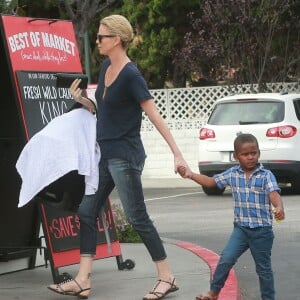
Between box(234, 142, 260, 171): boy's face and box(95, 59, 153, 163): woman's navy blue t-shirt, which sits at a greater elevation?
box(95, 59, 153, 163): woman's navy blue t-shirt

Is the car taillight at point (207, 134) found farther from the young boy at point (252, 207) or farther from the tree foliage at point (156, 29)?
the young boy at point (252, 207)

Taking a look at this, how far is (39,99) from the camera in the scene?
24.6 ft

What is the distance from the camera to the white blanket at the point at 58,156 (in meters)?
6.71

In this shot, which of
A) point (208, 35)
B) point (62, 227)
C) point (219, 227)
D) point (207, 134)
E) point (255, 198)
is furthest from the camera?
point (208, 35)

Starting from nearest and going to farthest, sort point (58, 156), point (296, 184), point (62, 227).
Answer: point (58, 156) < point (62, 227) < point (296, 184)

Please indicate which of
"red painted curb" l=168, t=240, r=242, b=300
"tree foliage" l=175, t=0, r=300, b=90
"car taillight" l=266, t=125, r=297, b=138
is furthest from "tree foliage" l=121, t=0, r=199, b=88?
"red painted curb" l=168, t=240, r=242, b=300

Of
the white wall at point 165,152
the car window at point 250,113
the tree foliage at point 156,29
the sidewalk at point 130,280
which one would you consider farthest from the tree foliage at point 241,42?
the sidewalk at point 130,280

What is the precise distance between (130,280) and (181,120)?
14106mm

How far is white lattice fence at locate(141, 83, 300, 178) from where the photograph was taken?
21484 millimetres

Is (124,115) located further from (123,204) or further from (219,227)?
(219,227)

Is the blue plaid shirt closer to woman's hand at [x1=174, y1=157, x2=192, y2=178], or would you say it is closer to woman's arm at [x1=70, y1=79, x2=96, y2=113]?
woman's hand at [x1=174, y1=157, x2=192, y2=178]

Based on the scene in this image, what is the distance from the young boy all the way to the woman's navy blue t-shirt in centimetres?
50

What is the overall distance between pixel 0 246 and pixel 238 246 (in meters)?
2.13

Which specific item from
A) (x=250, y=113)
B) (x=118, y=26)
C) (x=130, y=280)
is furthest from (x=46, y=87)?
(x=250, y=113)
